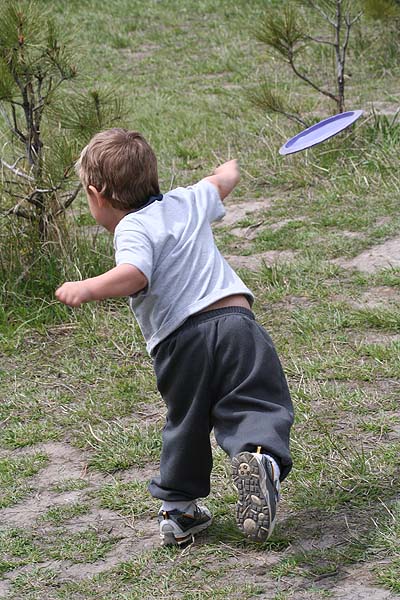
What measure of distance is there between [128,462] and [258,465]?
3.39 ft

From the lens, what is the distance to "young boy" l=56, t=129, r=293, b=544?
285 centimetres

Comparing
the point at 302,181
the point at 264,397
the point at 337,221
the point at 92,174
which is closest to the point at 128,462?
the point at 264,397

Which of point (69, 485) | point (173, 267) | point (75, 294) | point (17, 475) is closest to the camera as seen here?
point (75, 294)

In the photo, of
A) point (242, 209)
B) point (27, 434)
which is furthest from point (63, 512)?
point (242, 209)

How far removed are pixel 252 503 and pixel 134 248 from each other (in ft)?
2.43

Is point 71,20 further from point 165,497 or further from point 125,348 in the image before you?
point 165,497

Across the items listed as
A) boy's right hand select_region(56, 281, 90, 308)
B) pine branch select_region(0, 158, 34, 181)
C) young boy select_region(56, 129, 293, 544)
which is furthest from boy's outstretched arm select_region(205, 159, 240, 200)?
pine branch select_region(0, 158, 34, 181)

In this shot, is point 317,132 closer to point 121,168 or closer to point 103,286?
point 121,168

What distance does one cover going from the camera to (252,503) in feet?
8.80

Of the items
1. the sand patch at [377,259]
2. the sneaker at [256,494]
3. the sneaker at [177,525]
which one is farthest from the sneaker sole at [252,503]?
the sand patch at [377,259]

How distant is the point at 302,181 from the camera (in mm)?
6484

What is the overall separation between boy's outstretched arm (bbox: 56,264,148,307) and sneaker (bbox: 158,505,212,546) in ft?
2.41

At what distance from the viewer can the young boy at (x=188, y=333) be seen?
2.85 m

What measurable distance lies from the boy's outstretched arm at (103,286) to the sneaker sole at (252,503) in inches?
21.5
